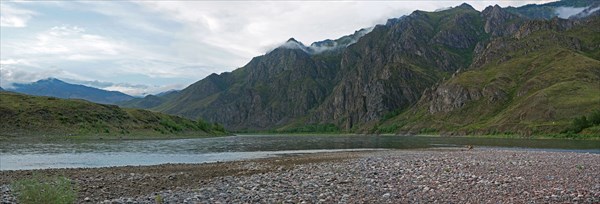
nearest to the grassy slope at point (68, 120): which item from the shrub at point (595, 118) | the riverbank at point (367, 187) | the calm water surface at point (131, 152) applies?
the calm water surface at point (131, 152)

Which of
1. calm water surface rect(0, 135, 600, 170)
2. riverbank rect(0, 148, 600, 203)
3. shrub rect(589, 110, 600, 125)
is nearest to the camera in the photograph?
riverbank rect(0, 148, 600, 203)

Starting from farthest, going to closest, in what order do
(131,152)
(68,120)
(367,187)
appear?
1. (68,120)
2. (131,152)
3. (367,187)

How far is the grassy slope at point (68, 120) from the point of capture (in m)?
119

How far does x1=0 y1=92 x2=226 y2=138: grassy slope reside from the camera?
119 metres

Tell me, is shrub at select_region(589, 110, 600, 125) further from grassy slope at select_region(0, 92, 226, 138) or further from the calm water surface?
grassy slope at select_region(0, 92, 226, 138)

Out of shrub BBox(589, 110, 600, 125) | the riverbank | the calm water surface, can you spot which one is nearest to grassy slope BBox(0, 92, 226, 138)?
the calm water surface

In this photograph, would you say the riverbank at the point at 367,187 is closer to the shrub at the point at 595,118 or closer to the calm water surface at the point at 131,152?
the calm water surface at the point at 131,152

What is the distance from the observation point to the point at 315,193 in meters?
24.5

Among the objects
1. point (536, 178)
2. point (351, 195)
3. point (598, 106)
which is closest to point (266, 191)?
point (351, 195)

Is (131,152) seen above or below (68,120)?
below

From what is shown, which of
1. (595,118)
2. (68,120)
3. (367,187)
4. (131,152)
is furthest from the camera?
(595,118)

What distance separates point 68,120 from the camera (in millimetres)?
131625

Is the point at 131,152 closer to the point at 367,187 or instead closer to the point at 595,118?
the point at 367,187

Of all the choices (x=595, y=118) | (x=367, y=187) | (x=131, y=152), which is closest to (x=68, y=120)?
(x=131, y=152)
